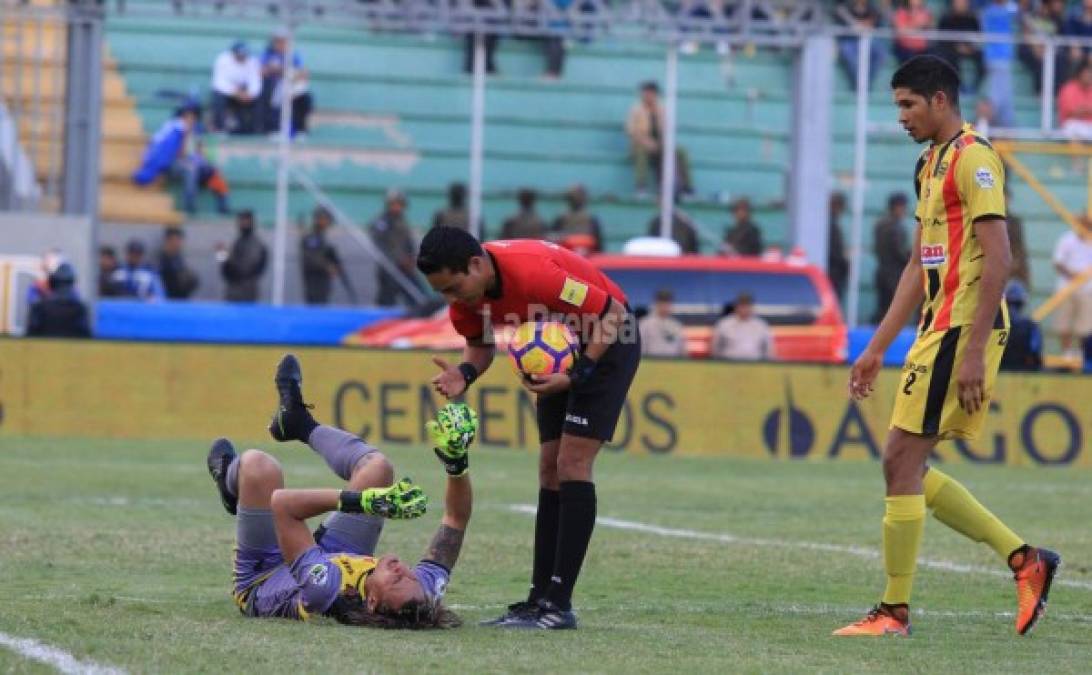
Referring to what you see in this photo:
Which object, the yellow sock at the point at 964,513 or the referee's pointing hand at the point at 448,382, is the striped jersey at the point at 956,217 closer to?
the yellow sock at the point at 964,513

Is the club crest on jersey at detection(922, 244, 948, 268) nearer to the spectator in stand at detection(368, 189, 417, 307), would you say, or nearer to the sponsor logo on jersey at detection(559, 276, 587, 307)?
the sponsor logo on jersey at detection(559, 276, 587, 307)

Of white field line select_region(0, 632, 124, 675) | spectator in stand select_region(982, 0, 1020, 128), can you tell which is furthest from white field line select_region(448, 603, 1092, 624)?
spectator in stand select_region(982, 0, 1020, 128)

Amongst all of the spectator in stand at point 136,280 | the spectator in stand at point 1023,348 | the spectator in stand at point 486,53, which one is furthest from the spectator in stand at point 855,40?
the spectator in stand at point 136,280

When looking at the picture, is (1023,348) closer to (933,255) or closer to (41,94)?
(41,94)

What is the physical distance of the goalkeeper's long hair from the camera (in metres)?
8.60

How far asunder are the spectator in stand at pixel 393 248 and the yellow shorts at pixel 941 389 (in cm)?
1819

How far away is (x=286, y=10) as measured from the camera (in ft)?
80.9

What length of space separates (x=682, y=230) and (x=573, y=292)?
19.8 meters

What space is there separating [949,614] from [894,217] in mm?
18217

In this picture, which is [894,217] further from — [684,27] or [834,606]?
[834,606]

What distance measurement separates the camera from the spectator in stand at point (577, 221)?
2725 cm

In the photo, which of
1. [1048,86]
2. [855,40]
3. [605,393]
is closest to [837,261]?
[855,40]

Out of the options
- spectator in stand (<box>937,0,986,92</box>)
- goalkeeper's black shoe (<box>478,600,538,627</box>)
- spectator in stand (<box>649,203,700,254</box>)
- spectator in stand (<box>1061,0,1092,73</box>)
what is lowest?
A: goalkeeper's black shoe (<box>478,600,538,627</box>)

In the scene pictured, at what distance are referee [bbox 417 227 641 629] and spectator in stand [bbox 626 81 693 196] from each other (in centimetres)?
1951
